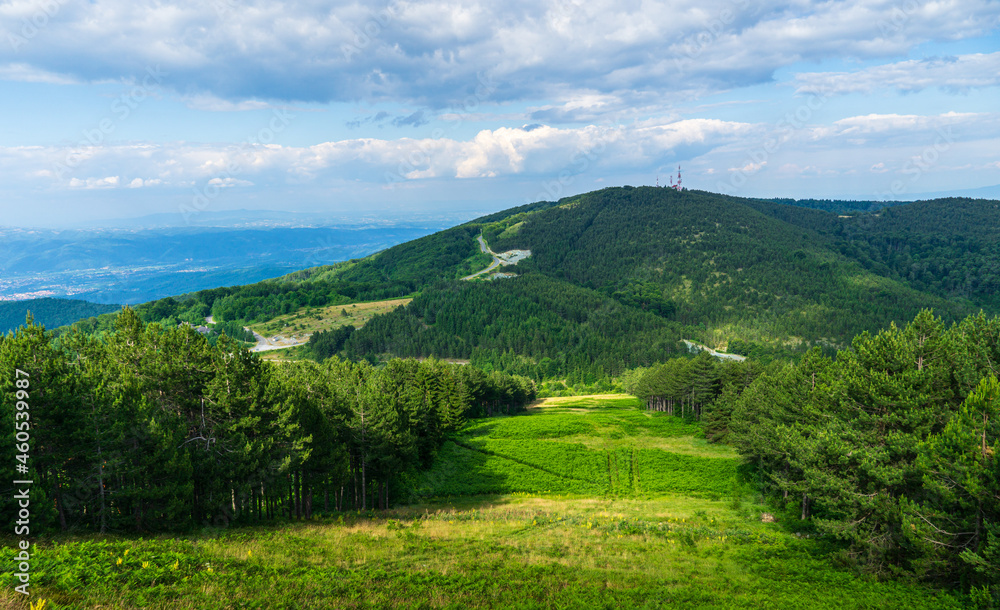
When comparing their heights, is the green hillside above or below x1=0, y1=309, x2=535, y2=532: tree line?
below

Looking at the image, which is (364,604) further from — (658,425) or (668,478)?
(658,425)

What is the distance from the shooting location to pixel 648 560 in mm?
26844

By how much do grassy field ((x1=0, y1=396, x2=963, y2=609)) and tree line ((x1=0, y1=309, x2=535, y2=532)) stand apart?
3.67 m

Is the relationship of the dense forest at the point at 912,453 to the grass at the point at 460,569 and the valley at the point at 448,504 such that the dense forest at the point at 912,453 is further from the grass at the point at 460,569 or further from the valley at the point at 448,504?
the grass at the point at 460,569

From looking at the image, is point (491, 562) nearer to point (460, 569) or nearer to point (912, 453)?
point (460, 569)

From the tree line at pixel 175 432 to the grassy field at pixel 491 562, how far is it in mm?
3669

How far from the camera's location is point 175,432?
29.8 m

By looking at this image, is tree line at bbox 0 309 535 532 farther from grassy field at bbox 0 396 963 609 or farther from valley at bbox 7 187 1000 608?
grassy field at bbox 0 396 963 609

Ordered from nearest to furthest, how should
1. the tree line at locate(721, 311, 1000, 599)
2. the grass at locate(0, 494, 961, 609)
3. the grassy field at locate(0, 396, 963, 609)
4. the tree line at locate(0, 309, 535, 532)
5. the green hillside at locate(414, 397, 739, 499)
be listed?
the grass at locate(0, 494, 961, 609) → the grassy field at locate(0, 396, 963, 609) → the tree line at locate(721, 311, 1000, 599) → the tree line at locate(0, 309, 535, 532) → the green hillside at locate(414, 397, 739, 499)

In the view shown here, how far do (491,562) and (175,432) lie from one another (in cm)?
2192

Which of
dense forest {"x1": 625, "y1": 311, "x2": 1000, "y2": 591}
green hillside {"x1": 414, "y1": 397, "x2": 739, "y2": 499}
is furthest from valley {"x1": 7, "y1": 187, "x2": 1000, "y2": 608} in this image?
green hillside {"x1": 414, "y1": 397, "x2": 739, "y2": 499}

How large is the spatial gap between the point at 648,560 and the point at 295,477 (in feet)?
97.0

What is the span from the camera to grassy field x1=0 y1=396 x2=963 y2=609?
16.6 m

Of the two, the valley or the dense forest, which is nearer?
the valley
